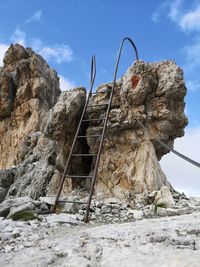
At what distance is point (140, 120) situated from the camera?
13.2m

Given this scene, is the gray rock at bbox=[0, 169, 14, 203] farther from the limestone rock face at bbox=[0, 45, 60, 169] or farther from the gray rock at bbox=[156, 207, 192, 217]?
the limestone rock face at bbox=[0, 45, 60, 169]

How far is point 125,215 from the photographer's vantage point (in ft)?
34.4

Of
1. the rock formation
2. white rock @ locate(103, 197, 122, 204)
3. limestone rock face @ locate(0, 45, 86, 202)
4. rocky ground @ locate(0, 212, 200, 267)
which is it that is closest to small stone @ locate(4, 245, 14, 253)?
rocky ground @ locate(0, 212, 200, 267)

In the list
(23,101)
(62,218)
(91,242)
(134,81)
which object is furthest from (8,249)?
(23,101)

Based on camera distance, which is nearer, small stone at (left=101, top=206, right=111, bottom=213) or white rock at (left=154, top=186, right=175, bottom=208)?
small stone at (left=101, top=206, right=111, bottom=213)

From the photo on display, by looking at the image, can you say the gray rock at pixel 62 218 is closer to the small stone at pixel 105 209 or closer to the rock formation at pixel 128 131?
the small stone at pixel 105 209

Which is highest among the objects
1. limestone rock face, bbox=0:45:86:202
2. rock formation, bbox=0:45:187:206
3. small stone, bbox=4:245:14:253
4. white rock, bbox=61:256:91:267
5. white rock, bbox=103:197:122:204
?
limestone rock face, bbox=0:45:86:202

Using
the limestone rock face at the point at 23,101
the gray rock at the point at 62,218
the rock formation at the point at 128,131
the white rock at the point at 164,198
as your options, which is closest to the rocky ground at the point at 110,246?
the gray rock at the point at 62,218

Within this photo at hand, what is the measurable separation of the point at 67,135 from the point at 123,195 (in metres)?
3.90

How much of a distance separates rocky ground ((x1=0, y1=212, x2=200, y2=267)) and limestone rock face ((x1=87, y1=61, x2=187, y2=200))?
534 centimetres

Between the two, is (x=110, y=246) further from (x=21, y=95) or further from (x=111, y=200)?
(x=21, y=95)

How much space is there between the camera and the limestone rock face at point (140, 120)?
512 inches

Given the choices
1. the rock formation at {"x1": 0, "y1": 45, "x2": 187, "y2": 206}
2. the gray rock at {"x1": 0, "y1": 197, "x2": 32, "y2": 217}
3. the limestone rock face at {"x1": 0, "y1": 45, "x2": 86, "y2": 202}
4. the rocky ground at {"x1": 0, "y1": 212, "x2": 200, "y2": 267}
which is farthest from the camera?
the limestone rock face at {"x1": 0, "y1": 45, "x2": 86, "y2": 202}

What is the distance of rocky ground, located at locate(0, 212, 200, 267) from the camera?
209 inches
